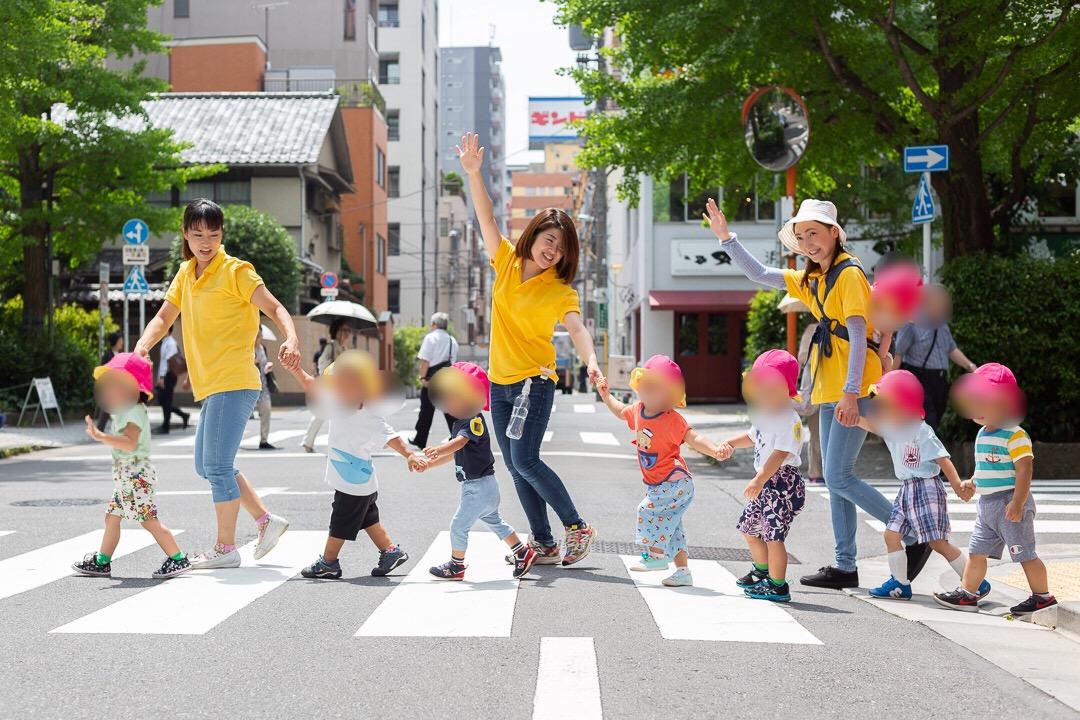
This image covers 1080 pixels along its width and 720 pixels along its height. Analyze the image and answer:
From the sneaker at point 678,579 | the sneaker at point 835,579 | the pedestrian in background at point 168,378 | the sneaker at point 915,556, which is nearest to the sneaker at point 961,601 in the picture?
the sneaker at point 915,556

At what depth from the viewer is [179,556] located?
6.33 meters

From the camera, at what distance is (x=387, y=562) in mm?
6352

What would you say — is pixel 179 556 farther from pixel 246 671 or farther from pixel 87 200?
pixel 87 200

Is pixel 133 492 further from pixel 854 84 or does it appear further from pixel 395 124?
pixel 395 124

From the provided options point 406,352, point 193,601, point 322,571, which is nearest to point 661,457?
point 322,571

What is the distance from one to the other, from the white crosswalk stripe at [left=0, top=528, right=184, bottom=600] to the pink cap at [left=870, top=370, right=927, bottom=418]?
420cm

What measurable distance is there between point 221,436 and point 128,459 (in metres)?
0.47

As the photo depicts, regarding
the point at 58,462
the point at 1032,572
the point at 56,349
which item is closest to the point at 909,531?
the point at 1032,572

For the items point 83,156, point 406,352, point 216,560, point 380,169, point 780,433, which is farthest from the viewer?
point 406,352

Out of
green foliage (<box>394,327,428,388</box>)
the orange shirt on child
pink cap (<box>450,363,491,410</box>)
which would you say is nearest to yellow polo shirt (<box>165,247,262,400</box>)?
pink cap (<box>450,363,491,410</box>)

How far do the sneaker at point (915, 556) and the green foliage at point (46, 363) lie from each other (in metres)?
17.5

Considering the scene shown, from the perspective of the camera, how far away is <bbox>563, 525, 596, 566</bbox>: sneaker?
6.58 m

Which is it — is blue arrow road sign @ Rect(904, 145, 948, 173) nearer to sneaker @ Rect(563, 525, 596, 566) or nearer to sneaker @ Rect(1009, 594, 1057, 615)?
sneaker @ Rect(563, 525, 596, 566)

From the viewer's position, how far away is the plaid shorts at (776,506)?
5.73m
